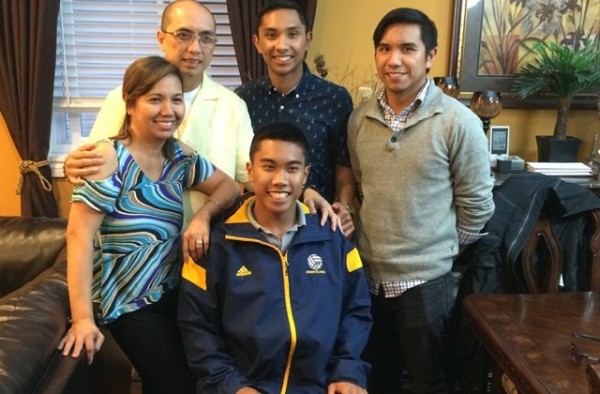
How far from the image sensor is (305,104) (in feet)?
5.96

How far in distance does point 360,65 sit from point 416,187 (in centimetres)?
112

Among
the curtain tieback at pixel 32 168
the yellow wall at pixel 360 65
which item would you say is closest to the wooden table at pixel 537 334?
the yellow wall at pixel 360 65

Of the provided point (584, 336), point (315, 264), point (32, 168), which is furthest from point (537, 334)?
point (32, 168)

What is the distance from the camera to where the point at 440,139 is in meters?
1.57

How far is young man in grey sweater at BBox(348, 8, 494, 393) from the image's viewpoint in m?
1.57

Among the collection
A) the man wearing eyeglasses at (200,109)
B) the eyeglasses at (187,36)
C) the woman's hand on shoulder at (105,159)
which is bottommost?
the woman's hand on shoulder at (105,159)

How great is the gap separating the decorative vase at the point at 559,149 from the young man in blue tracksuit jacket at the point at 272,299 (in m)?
1.38

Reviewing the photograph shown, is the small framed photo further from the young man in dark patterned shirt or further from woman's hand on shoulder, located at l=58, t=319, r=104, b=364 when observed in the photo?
woman's hand on shoulder, located at l=58, t=319, r=104, b=364

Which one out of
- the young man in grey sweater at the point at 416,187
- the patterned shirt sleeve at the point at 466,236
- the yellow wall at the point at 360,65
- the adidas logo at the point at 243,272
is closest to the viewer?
the adidas logo at the point at 243,272

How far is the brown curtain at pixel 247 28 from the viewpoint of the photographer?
232 centimetres

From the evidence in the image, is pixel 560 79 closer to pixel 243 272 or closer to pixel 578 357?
pixel 578 357

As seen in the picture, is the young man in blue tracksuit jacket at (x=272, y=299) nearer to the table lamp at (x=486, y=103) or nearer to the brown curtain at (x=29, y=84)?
the table lamp at (x=486, y=103)

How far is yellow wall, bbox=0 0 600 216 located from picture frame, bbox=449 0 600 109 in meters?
0.05

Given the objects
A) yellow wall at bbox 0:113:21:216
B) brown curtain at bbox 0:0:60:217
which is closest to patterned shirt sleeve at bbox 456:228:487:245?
brown curtain at bbox 0:0:60:217
